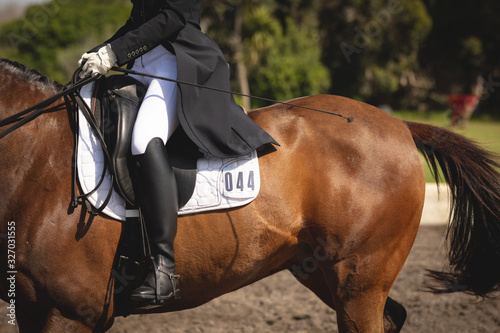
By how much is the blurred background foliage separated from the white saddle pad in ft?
59.7

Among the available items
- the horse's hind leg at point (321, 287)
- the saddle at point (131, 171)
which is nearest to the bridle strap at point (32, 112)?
the saddle at point (131, 171)

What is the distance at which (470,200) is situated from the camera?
2.93m

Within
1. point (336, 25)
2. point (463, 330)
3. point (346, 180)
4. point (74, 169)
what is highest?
point (336, 25)

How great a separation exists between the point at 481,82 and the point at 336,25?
9571 mm

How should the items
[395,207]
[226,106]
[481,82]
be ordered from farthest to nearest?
[481,82]
[395,207]
[226,106]

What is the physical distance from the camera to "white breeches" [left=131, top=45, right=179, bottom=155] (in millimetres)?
2311

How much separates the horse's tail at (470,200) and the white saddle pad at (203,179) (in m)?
1.24

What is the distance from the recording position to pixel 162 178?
2301mm

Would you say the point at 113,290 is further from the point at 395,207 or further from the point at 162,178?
the point at 395,207

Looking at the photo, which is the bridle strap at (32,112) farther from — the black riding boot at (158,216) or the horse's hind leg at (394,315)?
the horse's hind leg at (394,315)

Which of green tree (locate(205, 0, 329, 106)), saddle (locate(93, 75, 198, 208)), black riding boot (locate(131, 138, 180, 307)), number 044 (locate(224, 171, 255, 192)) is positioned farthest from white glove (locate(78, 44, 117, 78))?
green tree (locate(205, 0, 329, 106))

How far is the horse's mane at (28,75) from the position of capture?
8.18 ft

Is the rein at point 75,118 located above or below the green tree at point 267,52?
below

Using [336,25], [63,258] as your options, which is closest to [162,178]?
[63,258]
